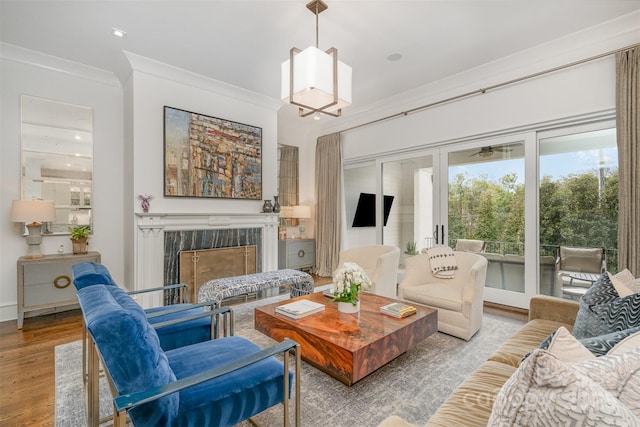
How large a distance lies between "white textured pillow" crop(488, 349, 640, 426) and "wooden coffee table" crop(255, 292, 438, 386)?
1203 mm

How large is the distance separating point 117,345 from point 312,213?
5242mm

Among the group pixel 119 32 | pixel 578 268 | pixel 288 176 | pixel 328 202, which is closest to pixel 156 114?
pixel 119 32

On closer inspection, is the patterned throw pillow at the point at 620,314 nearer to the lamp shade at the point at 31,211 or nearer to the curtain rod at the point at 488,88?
the curtain rod at the point at 488,88

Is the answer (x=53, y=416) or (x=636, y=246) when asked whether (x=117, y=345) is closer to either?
(x=53, y=416)

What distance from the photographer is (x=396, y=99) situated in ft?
15.5

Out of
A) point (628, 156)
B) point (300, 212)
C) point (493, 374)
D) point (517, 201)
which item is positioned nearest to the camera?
point (493, 374)

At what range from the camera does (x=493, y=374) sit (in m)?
1.42

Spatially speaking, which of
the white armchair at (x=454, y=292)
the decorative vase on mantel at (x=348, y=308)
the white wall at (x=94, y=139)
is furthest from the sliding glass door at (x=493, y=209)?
the white wall at (x=94, y=139)

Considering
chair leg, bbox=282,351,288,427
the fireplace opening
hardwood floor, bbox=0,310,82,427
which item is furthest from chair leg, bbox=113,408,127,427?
the fireplace opening

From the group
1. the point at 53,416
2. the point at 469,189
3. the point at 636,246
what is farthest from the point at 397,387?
the point at 469,189

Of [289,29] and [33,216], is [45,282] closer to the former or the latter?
[33,216]

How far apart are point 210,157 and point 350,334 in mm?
3298

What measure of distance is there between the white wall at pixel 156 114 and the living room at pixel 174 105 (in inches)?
0.5

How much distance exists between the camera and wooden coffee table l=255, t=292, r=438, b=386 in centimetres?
178
